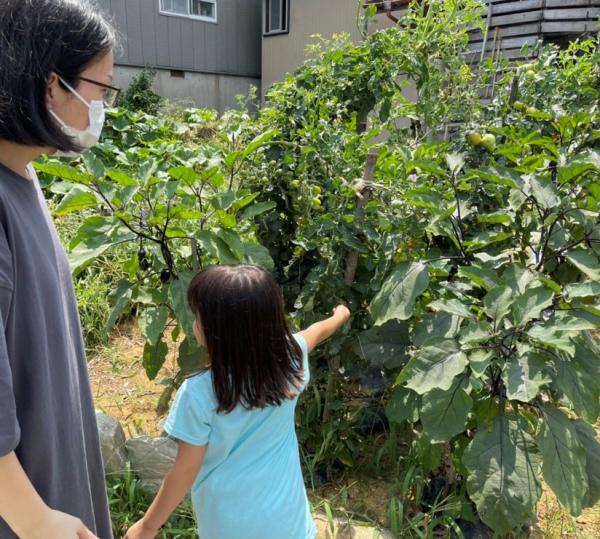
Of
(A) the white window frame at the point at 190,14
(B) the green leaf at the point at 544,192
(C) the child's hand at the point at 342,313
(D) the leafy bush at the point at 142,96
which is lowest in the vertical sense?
(C) the child's hand at the point at 342,313

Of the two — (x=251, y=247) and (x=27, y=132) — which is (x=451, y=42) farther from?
(x=27, y=132)

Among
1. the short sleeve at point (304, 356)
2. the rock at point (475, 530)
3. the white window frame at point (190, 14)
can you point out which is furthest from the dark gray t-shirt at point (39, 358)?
the white window frame at point (190, 14)

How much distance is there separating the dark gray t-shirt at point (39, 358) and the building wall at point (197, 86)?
10.6m

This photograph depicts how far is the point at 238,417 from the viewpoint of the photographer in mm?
1265

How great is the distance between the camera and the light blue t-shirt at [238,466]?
1.24 metres

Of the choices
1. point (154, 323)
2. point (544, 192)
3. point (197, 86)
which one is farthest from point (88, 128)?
point (197, 86)

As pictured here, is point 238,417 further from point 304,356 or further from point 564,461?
point 564,461

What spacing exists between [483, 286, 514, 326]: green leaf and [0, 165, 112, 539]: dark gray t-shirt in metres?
1.12

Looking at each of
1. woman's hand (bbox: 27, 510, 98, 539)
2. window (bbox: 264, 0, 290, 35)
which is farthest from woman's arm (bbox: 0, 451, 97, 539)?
window (bbox: 264, 0, 290, 35)

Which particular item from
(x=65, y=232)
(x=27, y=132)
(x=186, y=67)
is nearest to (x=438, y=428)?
(x=27, y=132)

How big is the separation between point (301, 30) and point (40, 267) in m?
11.6

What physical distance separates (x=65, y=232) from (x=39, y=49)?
138 inches

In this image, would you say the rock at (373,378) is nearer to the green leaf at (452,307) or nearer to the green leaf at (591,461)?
the green leaf at (452,307)

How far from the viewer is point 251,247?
76.2 inches
